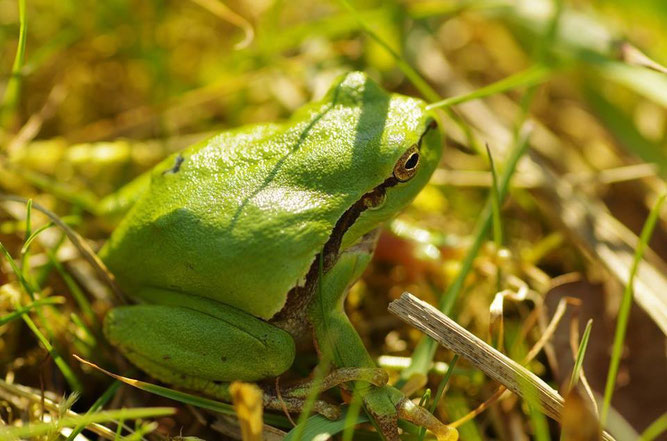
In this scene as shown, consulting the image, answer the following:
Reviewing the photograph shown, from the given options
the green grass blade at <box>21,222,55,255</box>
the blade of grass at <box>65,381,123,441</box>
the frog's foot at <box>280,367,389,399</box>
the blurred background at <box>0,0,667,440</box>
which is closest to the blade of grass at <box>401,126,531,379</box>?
the blurred background at <box>0,0,667,440</box>

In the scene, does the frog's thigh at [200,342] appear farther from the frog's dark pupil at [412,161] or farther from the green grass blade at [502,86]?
the green grass blade at [502,86]

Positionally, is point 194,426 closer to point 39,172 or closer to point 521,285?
point 521,285

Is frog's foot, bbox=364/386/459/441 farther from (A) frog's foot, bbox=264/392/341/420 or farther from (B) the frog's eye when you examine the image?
(B) the frog's eye

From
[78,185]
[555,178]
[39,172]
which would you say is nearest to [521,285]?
[555,178]

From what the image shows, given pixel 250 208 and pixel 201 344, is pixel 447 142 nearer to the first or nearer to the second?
pixel 250 208

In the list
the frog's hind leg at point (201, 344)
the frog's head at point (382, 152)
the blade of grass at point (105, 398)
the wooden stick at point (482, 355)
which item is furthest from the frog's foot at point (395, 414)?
the blade of grass at point (105, 398)

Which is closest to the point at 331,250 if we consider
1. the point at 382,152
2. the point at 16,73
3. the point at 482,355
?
the point at 382,152
